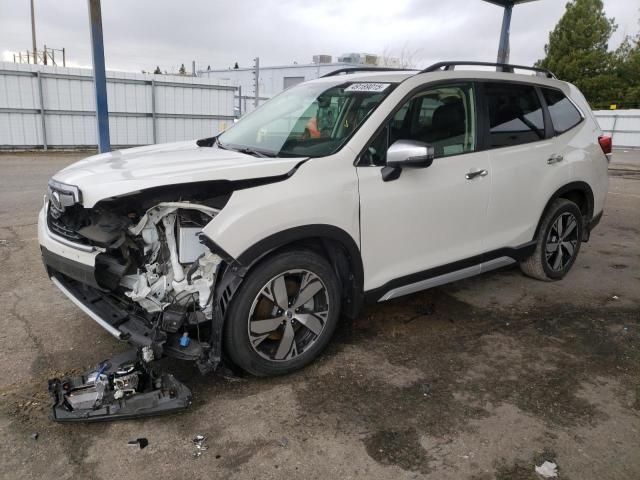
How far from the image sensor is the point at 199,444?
2.60m

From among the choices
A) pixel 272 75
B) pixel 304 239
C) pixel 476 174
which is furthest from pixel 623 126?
pixel 304 239

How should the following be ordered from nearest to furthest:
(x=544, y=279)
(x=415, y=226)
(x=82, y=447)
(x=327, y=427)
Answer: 1. (x=82, y=447)
2. (x=327, y=427)
3. (x=415, y=226)
4. (x=544, y=279)

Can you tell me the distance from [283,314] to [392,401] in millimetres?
812

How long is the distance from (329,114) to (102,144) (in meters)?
5.28

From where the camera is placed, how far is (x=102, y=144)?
7.77 meters

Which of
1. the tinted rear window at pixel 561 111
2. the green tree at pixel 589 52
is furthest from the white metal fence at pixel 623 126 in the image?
the tinted rear window at pixel 561 111

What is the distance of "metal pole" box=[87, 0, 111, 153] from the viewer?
22.6 feet

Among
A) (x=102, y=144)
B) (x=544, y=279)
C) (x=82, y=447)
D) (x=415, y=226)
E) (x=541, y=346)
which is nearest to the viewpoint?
(x=82, y=447)

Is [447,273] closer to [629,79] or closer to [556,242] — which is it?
[556,242]

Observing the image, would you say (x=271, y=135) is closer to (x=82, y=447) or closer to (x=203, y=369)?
(x=203, y=369)

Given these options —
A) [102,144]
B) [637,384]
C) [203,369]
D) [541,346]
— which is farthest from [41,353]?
[102,144]

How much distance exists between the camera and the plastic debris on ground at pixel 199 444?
2.54 meters

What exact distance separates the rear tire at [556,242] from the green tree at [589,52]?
36116 mm

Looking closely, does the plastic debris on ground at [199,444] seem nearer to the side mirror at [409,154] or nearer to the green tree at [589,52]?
the side mirror at [409,154]
